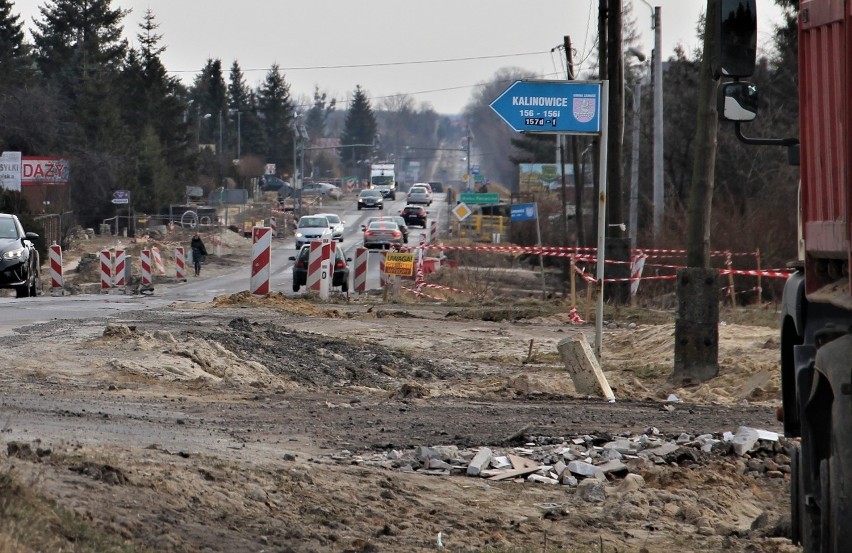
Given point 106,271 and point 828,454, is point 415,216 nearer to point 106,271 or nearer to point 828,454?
point 106,271

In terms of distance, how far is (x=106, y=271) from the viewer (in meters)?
35.8

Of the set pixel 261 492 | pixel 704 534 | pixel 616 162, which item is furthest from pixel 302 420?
pixel 616 162

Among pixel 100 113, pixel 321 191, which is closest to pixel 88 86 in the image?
pixel 100 113

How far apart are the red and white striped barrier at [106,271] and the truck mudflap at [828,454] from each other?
103 ft

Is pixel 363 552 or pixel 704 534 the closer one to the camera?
pixel 363 552

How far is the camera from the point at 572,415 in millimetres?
11367

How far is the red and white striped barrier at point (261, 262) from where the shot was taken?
25.0 m

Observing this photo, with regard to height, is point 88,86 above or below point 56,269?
above

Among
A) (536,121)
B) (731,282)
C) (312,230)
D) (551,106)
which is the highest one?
(551,106)

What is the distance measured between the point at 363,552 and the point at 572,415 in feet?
17.6

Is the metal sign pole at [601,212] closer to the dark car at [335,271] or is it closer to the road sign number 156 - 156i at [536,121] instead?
the road sign number 156 - 156i at [536,121]

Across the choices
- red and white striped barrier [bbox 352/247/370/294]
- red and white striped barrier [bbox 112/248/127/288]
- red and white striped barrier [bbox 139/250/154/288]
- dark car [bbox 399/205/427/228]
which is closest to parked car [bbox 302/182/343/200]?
dark car [bbox 399/205/427/228]

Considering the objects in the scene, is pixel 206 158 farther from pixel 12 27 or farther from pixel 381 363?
pixel 381 363

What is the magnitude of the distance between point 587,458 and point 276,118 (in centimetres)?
12709
